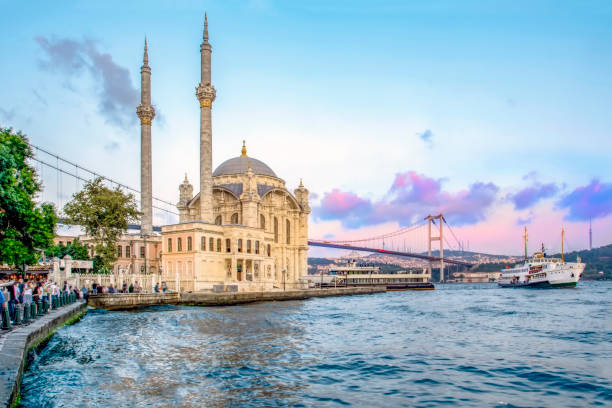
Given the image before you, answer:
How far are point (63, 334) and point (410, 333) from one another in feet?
42.6

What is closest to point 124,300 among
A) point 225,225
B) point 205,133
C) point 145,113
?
point 225,225

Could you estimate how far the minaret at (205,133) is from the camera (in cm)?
4619

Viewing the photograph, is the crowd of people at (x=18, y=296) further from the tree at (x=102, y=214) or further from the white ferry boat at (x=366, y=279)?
the white ferry boat at (x=366, y=279)

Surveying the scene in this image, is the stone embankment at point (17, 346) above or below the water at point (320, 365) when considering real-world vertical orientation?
above

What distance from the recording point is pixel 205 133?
A: 46500 millimetres

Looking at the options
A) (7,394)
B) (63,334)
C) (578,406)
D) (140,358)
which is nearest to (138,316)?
(63,334)

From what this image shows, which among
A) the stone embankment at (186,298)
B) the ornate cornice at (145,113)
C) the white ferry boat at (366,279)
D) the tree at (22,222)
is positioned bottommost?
the white ferry boat at (366,279)

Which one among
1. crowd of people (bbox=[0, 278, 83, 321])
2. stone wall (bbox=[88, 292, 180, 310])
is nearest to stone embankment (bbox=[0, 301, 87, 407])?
crowd of people (bbox=[0, 278, 83, 321])

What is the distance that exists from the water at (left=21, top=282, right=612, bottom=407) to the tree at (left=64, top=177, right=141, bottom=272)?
1863 cm

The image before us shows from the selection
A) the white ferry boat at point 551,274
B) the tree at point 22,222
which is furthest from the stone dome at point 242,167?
the white ferry boat at point 551,274

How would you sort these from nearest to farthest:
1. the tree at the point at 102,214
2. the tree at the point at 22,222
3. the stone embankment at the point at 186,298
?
the tree at the point at 22,222 < the stone embankment at the point at 186,298 < the tree at the point at 102,214

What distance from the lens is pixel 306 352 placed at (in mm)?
15891

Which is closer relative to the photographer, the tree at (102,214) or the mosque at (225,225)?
the tree at (102,214)

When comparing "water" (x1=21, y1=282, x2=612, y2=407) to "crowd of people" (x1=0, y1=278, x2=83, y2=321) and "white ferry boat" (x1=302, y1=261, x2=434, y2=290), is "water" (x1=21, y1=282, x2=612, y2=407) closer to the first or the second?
"crowd of people" (x1=0, y1=278, x2=83, y2=321)
